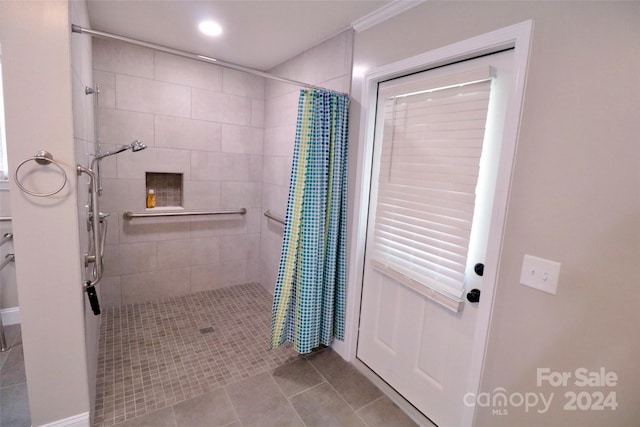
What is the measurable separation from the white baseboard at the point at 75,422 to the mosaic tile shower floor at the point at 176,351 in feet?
0.40

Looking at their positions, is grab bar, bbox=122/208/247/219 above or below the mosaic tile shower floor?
above

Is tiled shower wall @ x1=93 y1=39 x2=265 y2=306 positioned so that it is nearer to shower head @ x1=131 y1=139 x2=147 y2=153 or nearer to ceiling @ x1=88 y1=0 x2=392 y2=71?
ceiling @ x1=88 y1=0 x2=392 y2=71

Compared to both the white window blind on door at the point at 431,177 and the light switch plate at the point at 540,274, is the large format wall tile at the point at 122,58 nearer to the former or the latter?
the white window blind on door at the point at 431,177

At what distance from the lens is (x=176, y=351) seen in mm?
2227

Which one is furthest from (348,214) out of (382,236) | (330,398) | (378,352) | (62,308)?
(62,308)

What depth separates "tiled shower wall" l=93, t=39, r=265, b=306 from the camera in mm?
2561

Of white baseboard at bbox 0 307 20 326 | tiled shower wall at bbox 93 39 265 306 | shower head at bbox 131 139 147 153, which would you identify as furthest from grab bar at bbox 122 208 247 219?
white baseboard at bbox 0 307 20 326

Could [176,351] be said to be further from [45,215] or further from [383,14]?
[383,14]

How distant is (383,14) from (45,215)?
1955 millimetres

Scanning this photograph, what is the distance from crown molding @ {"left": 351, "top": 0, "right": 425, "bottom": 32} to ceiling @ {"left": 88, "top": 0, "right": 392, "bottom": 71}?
0.02 metres

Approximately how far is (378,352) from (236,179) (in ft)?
6.98

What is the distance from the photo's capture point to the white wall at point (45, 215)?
46.4 inches

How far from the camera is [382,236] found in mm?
1910

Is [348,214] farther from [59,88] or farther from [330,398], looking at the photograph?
[59,88]
